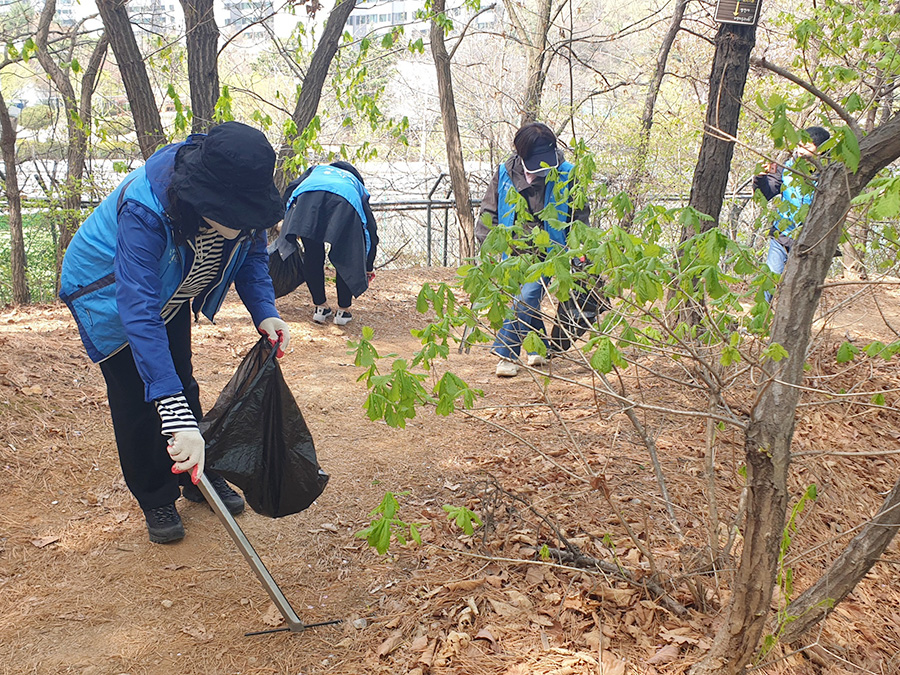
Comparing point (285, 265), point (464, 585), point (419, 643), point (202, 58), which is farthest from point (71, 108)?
point (419, 643)

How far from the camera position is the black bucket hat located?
6.82 ft

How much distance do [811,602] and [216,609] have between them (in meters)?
2.01

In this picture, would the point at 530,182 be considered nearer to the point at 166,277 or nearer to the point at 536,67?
the point at 166,277

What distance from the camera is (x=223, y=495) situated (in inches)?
120

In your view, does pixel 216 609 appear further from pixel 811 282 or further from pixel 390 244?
pixel 390 244

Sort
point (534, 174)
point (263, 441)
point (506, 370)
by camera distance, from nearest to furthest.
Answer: point (263, 441)
point (534, 174)
point (506, 370)

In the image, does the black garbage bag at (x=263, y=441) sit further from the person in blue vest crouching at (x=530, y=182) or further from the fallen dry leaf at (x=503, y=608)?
the person in blue vest crouching at (x=530, y=182)

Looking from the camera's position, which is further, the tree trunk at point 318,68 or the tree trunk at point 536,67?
Result: the tree trunk at point 536,67

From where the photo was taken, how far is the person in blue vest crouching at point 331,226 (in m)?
5.45

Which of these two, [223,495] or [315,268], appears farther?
[315,268]

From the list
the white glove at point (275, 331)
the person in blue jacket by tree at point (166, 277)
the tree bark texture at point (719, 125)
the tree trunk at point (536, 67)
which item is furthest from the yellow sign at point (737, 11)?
the tree trunk at point (536, 67)

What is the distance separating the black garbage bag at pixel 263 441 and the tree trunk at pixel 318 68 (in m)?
4.49

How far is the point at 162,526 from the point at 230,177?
1555 millimetres

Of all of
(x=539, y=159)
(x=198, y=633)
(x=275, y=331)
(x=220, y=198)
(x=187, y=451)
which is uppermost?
(x=539, y=159)
